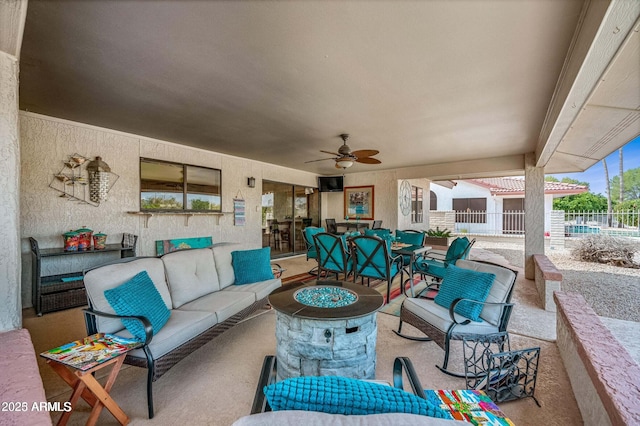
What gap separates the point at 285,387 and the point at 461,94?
127 inches

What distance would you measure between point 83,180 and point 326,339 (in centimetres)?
446

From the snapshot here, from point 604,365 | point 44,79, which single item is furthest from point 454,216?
point 44,79

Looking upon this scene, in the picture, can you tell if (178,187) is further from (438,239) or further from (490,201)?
(490,201)

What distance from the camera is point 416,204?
9.00 metres

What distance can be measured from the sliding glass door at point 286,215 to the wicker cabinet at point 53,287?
3.86 metres

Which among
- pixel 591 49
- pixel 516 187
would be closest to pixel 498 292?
pixel 591 49

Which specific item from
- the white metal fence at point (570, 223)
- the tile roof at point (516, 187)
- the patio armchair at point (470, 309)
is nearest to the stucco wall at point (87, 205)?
the patio armchair at point (470, 309)

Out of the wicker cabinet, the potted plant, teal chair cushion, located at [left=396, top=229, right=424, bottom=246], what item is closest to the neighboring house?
the potted plant

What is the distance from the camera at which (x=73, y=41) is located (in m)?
2.02

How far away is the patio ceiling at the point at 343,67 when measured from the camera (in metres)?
1.67

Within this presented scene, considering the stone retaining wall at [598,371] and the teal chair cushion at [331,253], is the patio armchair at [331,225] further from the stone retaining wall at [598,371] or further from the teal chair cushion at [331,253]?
the stone retaining wall at [598,371]

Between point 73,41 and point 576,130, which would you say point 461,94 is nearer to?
point 576,130

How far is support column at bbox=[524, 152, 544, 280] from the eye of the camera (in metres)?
5.07

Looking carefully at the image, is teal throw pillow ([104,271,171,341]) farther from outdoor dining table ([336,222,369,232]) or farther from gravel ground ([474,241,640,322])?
outdoor dining table ([336,222,369,232])
